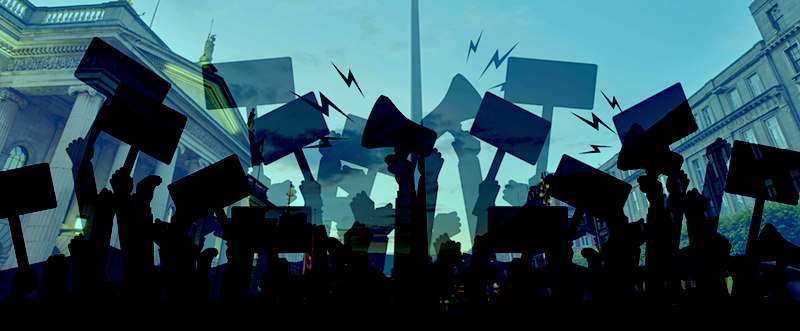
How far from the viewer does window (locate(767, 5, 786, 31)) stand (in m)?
29.6

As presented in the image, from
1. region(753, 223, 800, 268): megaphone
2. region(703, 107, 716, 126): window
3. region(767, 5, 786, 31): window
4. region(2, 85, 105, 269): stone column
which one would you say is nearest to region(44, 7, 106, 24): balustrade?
region(2, 85, 105, 269): stone column

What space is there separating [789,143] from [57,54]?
51847 mm

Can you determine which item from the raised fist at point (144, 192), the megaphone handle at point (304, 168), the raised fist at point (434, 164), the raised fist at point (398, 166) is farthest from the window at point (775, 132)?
the raised fist at point (144, 192)

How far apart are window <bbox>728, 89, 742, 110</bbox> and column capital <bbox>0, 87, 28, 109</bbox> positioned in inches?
2188

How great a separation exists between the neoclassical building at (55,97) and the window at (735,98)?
44.9 meters

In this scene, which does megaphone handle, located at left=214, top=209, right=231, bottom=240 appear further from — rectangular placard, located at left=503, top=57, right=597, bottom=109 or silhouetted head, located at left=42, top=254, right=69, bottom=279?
rectangular placard, located at left=503, top=57, right=597, bottom=109

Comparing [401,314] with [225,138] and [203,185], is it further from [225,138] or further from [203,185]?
[225,138]

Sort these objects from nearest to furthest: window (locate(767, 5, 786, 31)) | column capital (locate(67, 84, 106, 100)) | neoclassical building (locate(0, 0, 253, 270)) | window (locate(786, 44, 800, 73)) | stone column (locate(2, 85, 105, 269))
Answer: stone column (locate(2, 85, 105, 269)), neoclassical building (locate(0, 0, 253, 270)), column capital (locate(67, 84, 106, 100)), window (locate(786, 44, 800, 73)), window (locate(767, 5, 786, 31))

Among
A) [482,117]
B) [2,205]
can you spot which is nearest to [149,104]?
[2,205]

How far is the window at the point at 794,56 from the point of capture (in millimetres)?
28047

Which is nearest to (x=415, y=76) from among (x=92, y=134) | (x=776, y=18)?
(x=92, y=134)

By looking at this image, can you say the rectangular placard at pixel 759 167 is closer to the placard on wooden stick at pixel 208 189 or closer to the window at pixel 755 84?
the placard on wooden stick at pixel 208 189

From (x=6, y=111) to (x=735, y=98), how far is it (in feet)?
186

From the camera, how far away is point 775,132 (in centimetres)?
2970
